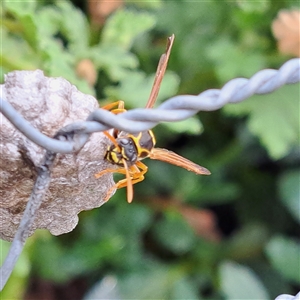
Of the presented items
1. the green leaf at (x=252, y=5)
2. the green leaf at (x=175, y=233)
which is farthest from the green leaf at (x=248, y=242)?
the green leaf at (x=252, y=5)

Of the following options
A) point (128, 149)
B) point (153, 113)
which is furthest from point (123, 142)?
point (153, 113)

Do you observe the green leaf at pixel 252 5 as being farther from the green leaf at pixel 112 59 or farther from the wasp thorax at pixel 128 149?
the wasp thorax at pixel 128 149

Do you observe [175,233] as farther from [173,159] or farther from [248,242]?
[173,159]

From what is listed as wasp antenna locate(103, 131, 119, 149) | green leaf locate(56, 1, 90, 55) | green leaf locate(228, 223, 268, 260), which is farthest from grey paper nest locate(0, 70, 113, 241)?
green leaf locate(228, 223, 268, 260)

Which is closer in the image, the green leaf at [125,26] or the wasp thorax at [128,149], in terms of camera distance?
the wasp thorax at [128,149]

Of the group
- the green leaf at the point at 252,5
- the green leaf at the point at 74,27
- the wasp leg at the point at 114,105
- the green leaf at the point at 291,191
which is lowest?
the wasp leg at the point at 114,105

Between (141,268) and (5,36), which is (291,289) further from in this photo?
(5,36)
